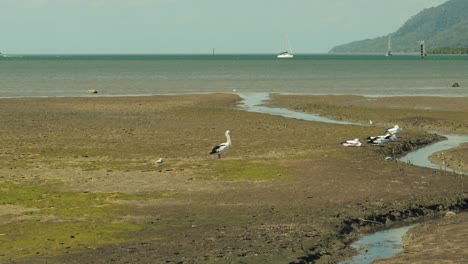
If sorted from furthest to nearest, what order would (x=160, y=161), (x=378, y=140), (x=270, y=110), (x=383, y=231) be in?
(x=270, y=110) → (x=378, y=140) → (x=160, y=161) → (x=383, y=231)

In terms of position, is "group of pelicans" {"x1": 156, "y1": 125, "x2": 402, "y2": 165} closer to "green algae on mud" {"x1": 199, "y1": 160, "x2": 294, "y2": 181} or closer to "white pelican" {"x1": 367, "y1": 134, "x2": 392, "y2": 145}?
"white pelican" {"x1": 367, "y1": 134, "x2": 392, "y2": 145}

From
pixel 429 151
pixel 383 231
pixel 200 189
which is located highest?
pixel 200 189

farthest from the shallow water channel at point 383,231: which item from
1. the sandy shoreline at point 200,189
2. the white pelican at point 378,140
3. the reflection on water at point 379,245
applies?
the white pelican at point 378,140

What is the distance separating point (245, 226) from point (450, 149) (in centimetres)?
1751

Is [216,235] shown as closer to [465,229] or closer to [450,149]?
[465,229]

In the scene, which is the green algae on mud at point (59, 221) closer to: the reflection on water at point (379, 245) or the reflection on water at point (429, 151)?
the reflection on water at point (379, 245)

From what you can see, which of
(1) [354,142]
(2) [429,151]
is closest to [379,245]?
(1) [354,142]

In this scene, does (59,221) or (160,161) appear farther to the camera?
(160,161)

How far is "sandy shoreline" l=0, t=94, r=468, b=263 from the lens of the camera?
16.8 meters

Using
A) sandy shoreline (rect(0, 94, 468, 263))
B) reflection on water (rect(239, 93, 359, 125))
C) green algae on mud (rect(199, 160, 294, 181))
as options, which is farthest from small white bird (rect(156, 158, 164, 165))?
reflection on water (rect(239, 93, 359, 125))

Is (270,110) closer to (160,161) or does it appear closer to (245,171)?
(160,161)

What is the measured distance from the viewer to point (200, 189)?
76.9 feet

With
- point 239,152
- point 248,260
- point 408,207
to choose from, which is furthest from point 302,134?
point 248,260

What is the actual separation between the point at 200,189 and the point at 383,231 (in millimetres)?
6242
